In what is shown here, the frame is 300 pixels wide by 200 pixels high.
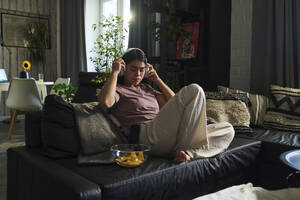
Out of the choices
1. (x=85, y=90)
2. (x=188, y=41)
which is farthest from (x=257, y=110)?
(x=85, y=90)

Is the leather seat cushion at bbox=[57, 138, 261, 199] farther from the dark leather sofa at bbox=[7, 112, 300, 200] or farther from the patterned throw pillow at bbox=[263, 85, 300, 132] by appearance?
the patterned throw pillow at bbox=[263, 85, 300, 132]

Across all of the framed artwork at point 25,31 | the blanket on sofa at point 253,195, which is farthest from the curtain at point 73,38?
the blanket on sofa at point 253,195

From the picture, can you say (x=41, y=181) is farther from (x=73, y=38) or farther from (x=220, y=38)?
(x=73, y=38)

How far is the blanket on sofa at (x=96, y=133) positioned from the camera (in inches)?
62.3

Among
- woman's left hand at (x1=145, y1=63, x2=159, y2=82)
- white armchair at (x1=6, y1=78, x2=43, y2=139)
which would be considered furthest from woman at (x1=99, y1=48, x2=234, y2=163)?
white armchair at (x1=6, y1=78, x2=43, y2=139)

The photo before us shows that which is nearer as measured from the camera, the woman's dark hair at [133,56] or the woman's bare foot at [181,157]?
the woman's bare foot at [181,157]

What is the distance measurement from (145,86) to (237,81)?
150 cm

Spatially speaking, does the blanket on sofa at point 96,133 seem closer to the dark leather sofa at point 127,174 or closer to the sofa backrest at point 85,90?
the dark leather sofa at point 127,174

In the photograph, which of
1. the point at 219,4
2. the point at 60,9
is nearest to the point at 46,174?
the point at 219,4

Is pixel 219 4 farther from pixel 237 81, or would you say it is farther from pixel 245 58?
pixel 237 81

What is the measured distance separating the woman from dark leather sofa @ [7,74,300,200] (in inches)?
3.1

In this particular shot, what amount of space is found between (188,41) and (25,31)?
11.7 ft

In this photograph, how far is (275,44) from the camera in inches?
111

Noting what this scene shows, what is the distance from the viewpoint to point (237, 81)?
318 cm
